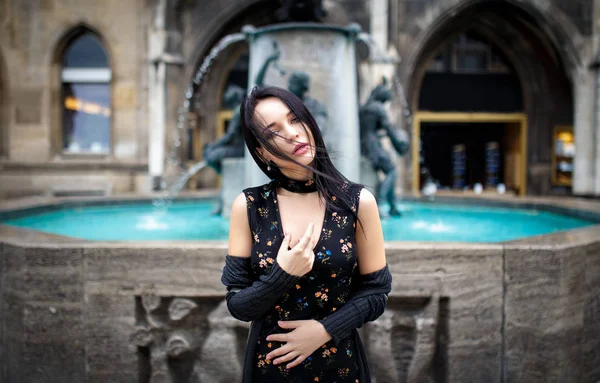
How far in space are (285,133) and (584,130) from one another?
15.8m

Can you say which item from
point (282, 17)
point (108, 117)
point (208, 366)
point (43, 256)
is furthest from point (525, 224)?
point (108, 117)

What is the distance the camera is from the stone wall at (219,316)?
10.1ft

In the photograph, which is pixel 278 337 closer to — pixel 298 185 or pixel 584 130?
pixel 298 185

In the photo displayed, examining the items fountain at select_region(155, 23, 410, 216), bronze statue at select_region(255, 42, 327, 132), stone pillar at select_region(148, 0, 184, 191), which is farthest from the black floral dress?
stone pillar at select_region(148, 0, 184, 191)

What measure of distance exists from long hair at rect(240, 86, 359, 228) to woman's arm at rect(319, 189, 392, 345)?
0.14ft

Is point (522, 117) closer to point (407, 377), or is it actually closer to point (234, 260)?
point (407, 377)

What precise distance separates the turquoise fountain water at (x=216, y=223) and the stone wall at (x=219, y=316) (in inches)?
45.6

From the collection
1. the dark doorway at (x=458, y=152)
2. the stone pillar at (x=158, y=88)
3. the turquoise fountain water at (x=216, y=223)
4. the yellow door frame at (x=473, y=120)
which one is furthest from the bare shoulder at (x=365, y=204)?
the dark doorway at (x=458, y=152)

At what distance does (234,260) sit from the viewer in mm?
1618

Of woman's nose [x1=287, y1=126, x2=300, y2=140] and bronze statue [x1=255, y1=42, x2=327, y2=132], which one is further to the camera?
bronze statue [x1=255, y1=42, x2=327, y2=132]

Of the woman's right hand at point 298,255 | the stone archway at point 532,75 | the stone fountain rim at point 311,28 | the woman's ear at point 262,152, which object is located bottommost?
the woman's right hand at point 298,255

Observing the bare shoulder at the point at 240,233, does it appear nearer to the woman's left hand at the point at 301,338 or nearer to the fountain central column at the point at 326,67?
the woman's left hand at the point at 301,338

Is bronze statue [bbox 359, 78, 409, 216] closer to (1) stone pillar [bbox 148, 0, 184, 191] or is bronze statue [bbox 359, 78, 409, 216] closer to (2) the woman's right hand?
(2) the woman's right hand

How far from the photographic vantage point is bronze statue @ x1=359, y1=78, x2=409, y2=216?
704 centimetres
